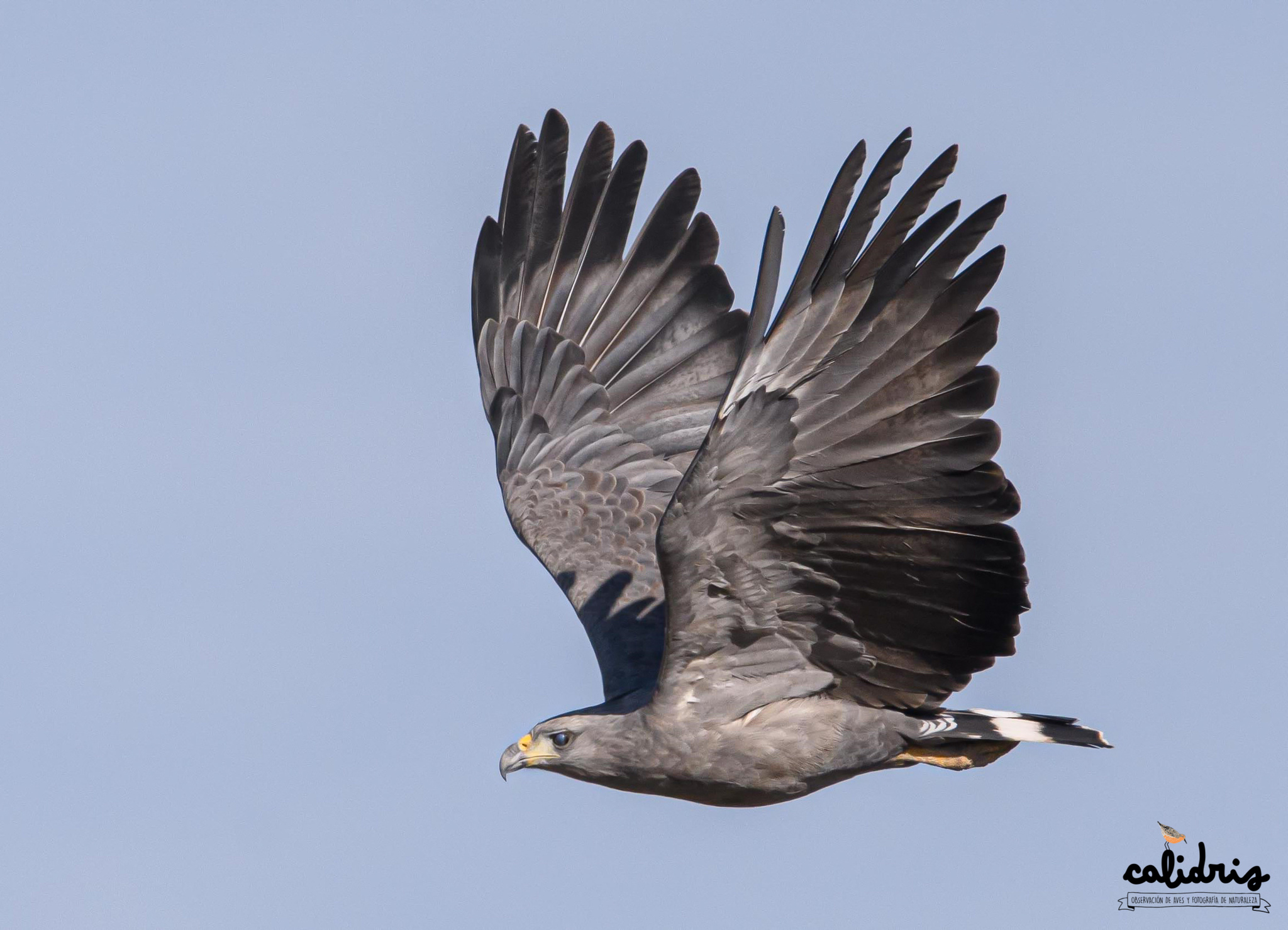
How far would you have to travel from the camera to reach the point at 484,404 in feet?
41.0

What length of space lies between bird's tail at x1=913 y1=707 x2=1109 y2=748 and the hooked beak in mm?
1969

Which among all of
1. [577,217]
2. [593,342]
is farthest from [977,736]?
[577,217]

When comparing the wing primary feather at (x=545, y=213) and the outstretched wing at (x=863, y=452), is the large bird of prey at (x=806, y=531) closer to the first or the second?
the outstretched wing at (x=863, y=452)

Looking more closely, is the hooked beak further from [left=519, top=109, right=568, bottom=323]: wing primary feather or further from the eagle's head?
[left=519, top=109, right=568, bottom=323]: wing primary feather

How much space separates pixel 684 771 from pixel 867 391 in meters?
2.29

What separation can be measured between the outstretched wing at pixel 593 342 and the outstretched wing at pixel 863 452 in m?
2.73

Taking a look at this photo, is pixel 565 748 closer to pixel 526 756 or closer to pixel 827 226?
pixel 526 756

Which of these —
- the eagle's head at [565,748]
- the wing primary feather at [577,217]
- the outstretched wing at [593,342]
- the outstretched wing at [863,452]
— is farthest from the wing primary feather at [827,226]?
the wing primary feather at [577,217]

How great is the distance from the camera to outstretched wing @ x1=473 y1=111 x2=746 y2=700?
11.8 meters

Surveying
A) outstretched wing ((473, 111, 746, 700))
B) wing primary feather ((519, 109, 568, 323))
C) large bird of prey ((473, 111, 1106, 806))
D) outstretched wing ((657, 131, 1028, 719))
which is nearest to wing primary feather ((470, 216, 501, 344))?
outstretched wing ((473, 111, 746, 700))

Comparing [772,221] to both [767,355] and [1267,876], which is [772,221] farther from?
[1267,876]

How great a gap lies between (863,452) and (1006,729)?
7.19 ft

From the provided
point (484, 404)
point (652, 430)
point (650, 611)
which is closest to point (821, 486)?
point (650, 611)

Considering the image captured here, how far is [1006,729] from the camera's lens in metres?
9.88
